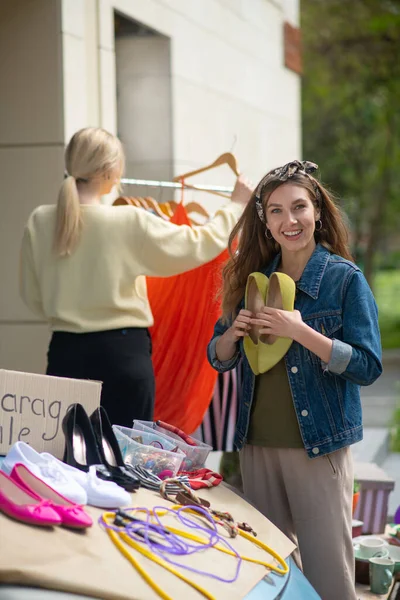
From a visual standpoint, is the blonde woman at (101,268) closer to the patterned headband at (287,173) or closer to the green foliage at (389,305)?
the patterned headband at (287,173)

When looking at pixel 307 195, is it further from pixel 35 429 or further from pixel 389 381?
pixel 389 381

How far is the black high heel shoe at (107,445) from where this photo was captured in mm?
2157

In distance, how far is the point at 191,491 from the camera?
Answer: 2207 millimetres

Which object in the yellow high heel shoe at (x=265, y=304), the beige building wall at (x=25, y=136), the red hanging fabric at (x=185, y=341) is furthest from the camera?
the beige building wall at (x=25, y=136)

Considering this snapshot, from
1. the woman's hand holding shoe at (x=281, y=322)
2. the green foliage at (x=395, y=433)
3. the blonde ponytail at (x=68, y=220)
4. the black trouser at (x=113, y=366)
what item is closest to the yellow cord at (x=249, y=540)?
the woman's hand holding shoe at (x=281, y=322)

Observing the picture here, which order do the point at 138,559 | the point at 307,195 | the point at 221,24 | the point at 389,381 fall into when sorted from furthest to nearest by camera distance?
the point at 389,381
the point at 221,24
the point at 307,195
the point at 138,559

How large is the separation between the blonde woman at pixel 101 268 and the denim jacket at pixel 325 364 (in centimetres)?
96

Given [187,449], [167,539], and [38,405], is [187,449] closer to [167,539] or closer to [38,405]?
[38,405]

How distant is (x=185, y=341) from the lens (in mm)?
3723

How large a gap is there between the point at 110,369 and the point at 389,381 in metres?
9.13

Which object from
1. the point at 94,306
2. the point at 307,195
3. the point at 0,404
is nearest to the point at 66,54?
the point at 94,306

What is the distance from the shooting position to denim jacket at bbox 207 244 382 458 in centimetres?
242

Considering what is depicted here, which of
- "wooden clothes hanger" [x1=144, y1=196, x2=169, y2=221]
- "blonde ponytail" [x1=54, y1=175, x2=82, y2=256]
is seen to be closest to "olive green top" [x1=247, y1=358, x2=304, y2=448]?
"blonde ponytail" [x1=54, y1=175, x2=82, y2=256]

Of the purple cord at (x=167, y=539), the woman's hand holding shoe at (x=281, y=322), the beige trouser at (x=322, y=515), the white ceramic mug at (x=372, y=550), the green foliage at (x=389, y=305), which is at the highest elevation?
the woman's hand holding shoe at (x=281, y=322)
